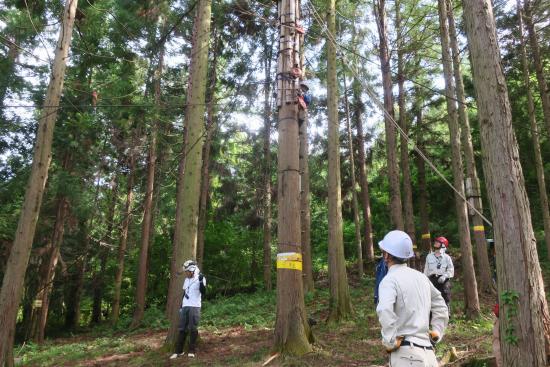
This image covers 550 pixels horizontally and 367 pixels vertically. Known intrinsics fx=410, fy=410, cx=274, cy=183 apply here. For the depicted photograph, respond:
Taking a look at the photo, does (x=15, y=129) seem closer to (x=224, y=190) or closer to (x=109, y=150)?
(x=109, y=150)

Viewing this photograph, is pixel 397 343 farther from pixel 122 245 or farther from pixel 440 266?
pixel 122 245

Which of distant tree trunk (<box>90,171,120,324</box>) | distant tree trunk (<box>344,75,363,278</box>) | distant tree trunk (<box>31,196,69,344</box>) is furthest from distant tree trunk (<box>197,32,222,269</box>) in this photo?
distant tree trunk (<box>344,75,363,278</box>)

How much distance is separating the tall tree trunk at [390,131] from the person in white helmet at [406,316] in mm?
8862

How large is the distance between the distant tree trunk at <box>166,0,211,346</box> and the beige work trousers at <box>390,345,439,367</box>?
20.5 feet

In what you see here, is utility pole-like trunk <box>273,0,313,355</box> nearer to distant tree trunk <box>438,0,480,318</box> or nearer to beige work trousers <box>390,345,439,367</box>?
beige work trousers <box>390,345,439,367</box>

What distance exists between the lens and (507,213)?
4488mm

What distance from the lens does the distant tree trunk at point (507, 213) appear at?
4254mm

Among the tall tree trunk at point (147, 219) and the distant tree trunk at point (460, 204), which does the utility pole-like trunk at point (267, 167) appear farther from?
the distant tree trunk at point (460, 204)

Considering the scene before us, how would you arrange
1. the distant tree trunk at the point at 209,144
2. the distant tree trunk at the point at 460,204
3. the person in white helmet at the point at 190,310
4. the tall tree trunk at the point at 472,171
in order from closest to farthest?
the person in white helmet at the point at 190,310 → the distant tree trunk at the point at 460,204 → the tall tree trunk at the point at 472,171 → the distant tree trunk at the point at 209,144

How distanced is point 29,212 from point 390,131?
10128 millimetres

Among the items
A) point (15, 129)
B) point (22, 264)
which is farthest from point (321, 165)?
point (22, 264)

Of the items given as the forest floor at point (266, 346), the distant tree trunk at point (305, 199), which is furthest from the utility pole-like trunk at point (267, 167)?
the forest floor at point (266, 346)

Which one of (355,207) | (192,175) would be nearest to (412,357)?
(192,175)

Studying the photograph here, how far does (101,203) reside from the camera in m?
19.4
